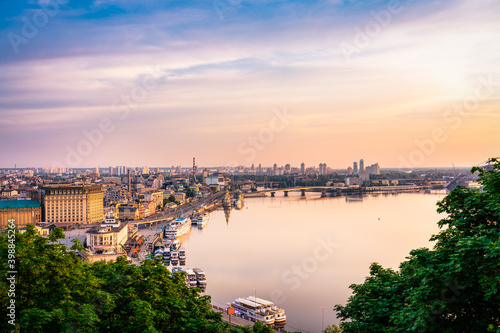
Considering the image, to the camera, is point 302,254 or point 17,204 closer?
point 302,254

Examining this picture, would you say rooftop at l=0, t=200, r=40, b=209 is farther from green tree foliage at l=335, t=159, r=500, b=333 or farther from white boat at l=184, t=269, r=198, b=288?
green tree foliage at l=335, t=159, r=500, b=333

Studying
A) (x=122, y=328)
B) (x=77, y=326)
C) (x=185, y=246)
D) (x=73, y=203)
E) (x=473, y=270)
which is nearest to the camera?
(x=473, y=270)

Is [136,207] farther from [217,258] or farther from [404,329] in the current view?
[404,329]

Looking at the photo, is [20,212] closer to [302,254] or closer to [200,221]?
[200,221]

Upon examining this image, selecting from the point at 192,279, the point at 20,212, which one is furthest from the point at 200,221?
the point at 192,279

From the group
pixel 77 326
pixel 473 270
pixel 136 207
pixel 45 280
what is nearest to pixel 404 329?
pixel 473 270

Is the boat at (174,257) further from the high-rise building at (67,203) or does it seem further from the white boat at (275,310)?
the high-rise building at (67,203)

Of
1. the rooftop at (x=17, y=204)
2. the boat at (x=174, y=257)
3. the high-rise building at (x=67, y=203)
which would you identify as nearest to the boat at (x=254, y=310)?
the boat at (x=174, y=257)
